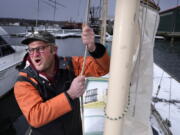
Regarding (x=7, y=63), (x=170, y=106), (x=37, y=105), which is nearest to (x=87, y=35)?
(x=37, y=105)

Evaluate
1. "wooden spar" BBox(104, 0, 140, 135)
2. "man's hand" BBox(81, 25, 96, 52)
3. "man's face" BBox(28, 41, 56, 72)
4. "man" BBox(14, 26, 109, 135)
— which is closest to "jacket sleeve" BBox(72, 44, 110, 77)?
"man" BBox(14, 26, 109, 135)

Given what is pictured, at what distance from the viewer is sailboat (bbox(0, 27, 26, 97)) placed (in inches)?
210

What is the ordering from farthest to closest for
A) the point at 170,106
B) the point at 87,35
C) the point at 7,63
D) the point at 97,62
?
the point at 7,63
the point at 170,106
the point at 97,62
the point at 87,35

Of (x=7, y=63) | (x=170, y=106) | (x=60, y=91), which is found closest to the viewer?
(x=60, y=91)

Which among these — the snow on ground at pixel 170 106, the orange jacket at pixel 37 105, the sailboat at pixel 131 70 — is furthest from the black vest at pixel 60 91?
the snow on ground at pixel 170 106

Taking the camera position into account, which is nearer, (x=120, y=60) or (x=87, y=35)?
(x=120, y=60)

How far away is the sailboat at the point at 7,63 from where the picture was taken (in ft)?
17.5

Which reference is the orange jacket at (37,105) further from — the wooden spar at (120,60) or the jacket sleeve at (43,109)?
the wooden spar at (120,60)

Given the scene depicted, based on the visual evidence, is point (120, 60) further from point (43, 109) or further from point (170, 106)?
point (170, 106)

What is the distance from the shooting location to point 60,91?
5.39 feet

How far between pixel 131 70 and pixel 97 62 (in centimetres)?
78

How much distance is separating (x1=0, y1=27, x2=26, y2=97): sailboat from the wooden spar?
506 cm

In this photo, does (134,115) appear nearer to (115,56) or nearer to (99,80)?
(115,56)

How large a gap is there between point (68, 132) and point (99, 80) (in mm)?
2750
